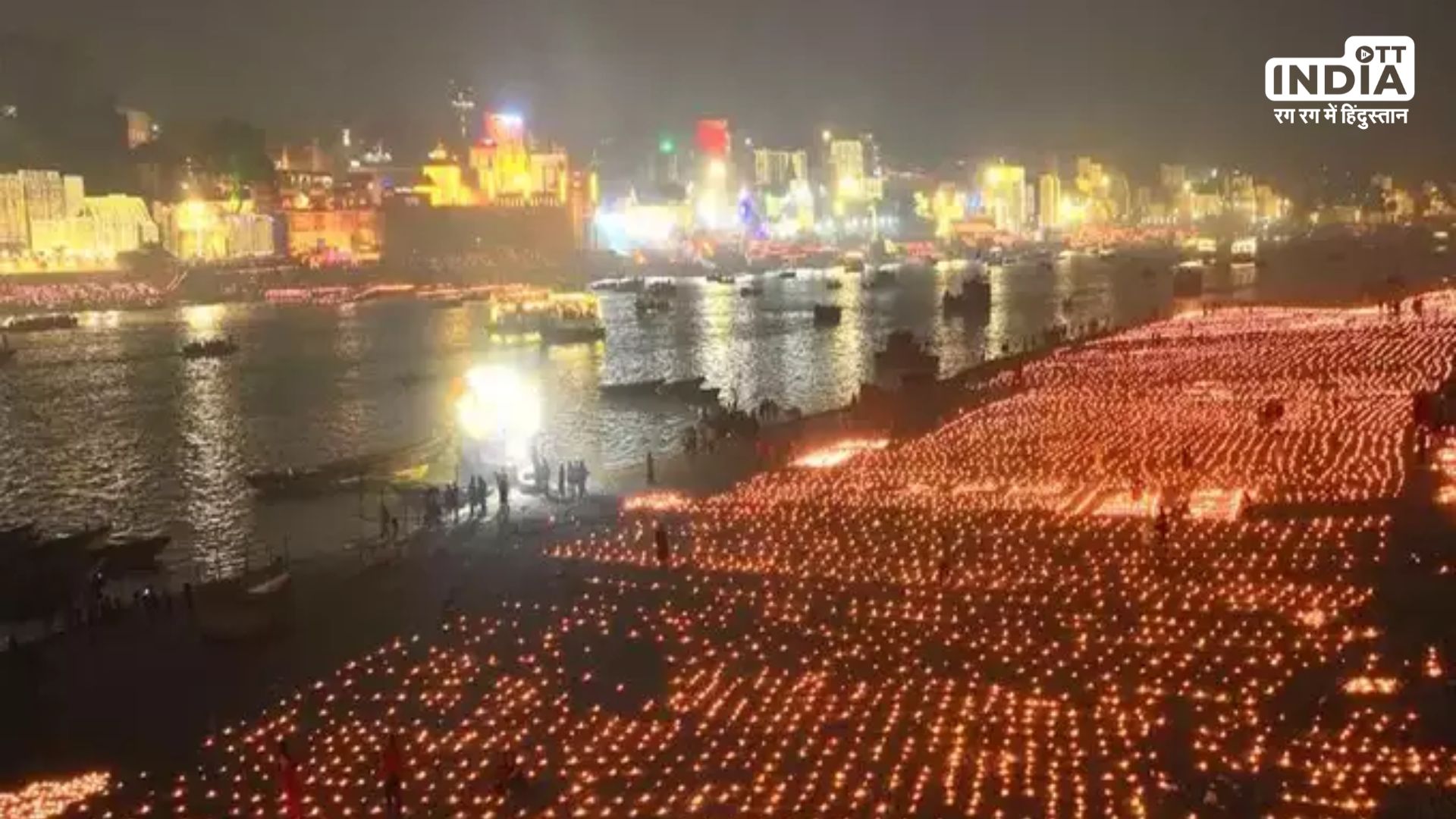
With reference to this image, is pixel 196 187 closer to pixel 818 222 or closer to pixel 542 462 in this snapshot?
pixel 818 222

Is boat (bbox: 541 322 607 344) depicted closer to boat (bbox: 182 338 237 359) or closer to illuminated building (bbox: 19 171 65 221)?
boat (bbox: 182 338 237 359)

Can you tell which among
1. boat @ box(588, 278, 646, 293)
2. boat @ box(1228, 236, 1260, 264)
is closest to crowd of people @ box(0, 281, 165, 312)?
boat @ box(588, 278, 646, 293)

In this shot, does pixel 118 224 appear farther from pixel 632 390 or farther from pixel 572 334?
pixel 632 390

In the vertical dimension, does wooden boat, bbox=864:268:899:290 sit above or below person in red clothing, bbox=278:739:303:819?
above

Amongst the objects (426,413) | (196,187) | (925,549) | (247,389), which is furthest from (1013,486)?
(196,187)

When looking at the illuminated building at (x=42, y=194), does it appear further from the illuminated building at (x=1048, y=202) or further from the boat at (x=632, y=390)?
the illuminated building at (x=1048, y=202)
